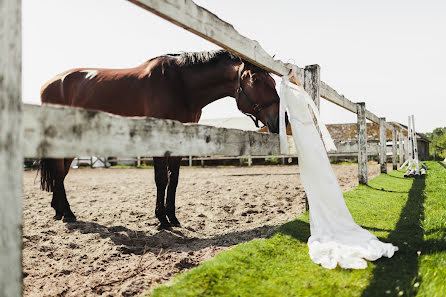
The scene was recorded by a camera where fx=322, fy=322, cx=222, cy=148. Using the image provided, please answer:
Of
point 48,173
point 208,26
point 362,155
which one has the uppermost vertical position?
point 208,26

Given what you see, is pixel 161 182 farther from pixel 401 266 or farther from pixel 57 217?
pixel 401 266

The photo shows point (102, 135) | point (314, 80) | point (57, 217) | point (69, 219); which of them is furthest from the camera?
point (57, 217)

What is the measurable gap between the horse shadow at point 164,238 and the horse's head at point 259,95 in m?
1.25

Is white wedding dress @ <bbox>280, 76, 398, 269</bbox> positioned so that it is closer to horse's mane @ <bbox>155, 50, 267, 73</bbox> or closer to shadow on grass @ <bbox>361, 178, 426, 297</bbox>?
shadow on grass @ <bbox>361, 178, 426, 297</bbox>

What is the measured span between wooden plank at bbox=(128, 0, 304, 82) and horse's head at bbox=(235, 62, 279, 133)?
1.14 ft

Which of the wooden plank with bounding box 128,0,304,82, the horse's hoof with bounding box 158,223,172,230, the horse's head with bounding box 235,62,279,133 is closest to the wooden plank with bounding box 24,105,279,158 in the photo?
the wooden plank with bounding box 128,0,304,82

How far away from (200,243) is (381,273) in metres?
1.88

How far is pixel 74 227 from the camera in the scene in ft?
14.6

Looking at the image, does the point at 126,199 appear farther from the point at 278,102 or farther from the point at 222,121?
the point at 222,121

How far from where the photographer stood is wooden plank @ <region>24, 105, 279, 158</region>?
129cm

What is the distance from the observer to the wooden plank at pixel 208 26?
6.23 ft

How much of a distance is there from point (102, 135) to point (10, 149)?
0.37 meters

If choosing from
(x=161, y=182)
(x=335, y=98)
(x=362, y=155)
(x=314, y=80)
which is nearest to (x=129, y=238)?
(x=161, y=182)

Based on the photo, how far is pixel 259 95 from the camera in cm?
387
